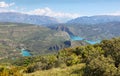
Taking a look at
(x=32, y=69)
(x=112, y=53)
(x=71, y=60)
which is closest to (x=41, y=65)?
(x=32, y=69)

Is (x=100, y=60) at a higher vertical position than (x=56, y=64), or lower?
higher

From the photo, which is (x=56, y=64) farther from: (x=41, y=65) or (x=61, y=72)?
(x=61, y=72)

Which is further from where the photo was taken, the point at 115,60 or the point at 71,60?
the point at 71,60

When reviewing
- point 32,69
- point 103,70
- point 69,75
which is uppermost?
point 103,70

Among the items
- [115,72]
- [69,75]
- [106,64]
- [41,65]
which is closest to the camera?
[115,72]

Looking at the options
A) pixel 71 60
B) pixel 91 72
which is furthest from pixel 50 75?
pixel 71 60

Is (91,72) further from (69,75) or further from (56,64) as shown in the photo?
(56,64)

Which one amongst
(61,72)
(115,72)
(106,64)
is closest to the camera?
(115,72)

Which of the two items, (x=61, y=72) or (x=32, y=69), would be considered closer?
(x=61, y=72)

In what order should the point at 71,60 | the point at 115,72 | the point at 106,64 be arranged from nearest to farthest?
the point at 115,72, the point at 106,64, the point at 71,60
